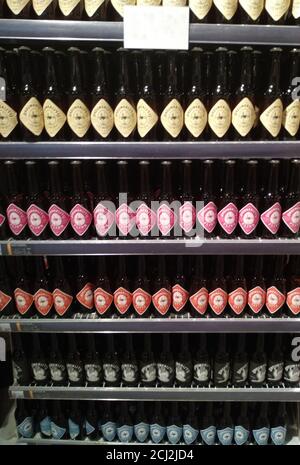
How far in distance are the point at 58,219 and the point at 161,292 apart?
1.70 ft

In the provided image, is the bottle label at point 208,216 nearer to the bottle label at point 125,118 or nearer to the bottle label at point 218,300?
the bottle label at point 218,300

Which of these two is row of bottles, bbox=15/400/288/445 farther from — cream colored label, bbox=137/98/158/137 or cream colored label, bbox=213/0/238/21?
cream colored label, bbox=213/0/238/21

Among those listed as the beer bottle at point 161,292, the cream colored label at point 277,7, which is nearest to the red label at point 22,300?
the beer bottle at point 161,292

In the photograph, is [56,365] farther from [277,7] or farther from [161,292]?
[277,7]

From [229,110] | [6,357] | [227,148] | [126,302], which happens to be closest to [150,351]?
[126,302]

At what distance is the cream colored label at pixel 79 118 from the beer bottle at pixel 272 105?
66 centimetres

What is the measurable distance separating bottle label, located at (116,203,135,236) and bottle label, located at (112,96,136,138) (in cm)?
28

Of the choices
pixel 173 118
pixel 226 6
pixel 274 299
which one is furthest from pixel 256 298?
pixel 226 6

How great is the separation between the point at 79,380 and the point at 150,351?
1.13 ft

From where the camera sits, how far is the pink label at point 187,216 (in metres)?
1.70

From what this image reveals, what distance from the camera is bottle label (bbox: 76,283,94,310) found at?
1.85m

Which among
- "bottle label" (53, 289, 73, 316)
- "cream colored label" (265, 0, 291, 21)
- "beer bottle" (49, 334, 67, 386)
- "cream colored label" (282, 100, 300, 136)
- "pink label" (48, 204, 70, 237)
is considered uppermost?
"cream colored label" (265, 0, 291, 21)

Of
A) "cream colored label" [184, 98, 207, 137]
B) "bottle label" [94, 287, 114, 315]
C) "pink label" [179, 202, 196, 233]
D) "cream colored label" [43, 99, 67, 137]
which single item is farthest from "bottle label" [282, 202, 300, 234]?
"cream colored label" [43, 99, 67, 137]

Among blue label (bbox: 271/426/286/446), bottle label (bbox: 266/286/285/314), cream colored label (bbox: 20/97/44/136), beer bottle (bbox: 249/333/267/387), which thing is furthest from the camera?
blue label (bbox: 271/426/286/446)
